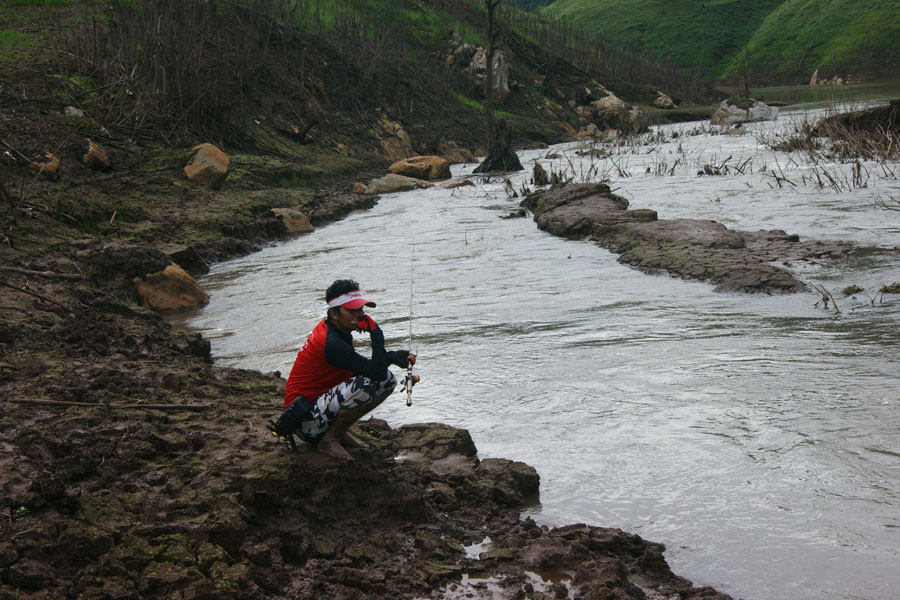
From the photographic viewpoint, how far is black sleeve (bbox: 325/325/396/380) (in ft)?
13.4

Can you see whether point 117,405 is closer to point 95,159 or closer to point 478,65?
point 95,159

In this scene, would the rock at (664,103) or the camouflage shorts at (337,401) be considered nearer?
the camouflage shorts at (337,401)

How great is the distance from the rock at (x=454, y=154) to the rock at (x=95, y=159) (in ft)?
55.7

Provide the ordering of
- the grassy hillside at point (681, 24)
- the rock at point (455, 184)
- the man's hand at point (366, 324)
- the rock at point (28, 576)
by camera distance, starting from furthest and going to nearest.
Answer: the grassy hillside at point (681, 24) → the rock at point (455, 184) → the man's hand at point (366, 324) → the rock at point (28, 576)

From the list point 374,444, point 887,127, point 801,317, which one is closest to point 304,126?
point 887,127

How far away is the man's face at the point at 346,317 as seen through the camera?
4.14 m

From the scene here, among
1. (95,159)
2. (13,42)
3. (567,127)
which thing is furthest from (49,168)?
(567,127)

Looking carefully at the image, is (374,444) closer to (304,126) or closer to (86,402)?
(86,402)

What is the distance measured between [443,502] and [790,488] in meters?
1.84

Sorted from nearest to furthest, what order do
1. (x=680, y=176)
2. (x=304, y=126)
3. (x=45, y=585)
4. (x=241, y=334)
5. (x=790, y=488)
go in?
(x=45, y=585), (x=790, y=488), (x=241, y=334), (x=680, y=176), (x=304, y=126)

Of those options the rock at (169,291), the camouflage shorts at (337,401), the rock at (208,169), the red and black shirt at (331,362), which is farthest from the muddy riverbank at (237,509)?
A: the rock at (208,169)

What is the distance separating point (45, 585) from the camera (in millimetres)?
2885

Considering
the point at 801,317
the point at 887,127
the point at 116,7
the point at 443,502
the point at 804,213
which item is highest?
the point at 116,7

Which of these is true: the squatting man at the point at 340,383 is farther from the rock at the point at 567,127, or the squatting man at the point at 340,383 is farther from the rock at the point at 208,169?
the rock at the point at 567,127
